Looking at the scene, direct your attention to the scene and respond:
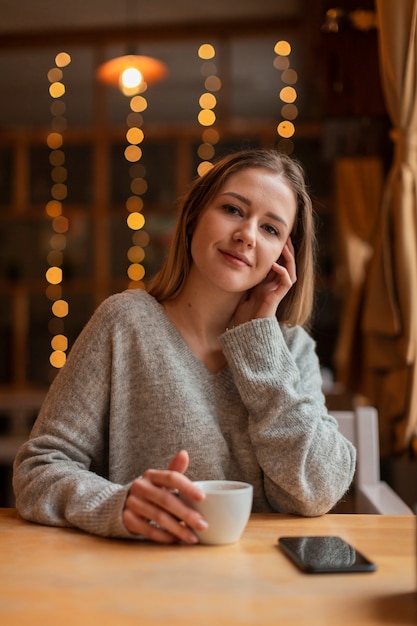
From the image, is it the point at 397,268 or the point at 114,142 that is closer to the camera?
the point at 397,268

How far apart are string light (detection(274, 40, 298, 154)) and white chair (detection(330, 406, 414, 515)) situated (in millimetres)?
4322

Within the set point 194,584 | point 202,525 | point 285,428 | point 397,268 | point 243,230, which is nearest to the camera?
point 194,584

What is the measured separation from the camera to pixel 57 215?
6.05 m

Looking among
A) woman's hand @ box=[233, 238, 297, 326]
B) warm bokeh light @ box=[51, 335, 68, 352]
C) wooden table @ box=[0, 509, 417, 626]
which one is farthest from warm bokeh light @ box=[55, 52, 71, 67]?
wooden table @ box=[0, 509, 417, 626]

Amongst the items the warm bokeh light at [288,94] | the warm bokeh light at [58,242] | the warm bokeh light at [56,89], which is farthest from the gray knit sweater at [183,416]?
the warm bokeh light at [56,89]

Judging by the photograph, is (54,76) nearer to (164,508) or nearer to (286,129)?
(286,129)

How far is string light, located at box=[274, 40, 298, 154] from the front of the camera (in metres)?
5.80

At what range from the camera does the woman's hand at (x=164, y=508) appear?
100 cm

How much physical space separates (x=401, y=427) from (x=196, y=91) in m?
4.26

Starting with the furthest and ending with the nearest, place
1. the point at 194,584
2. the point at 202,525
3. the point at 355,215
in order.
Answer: the point at 355,215, the point at 202,525, the point at 194,584

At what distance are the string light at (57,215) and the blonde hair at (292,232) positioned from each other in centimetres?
449

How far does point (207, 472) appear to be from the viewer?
4.45 ft

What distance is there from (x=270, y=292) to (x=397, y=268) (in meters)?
0.88

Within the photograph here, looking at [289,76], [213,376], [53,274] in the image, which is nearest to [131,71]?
[289,76]
